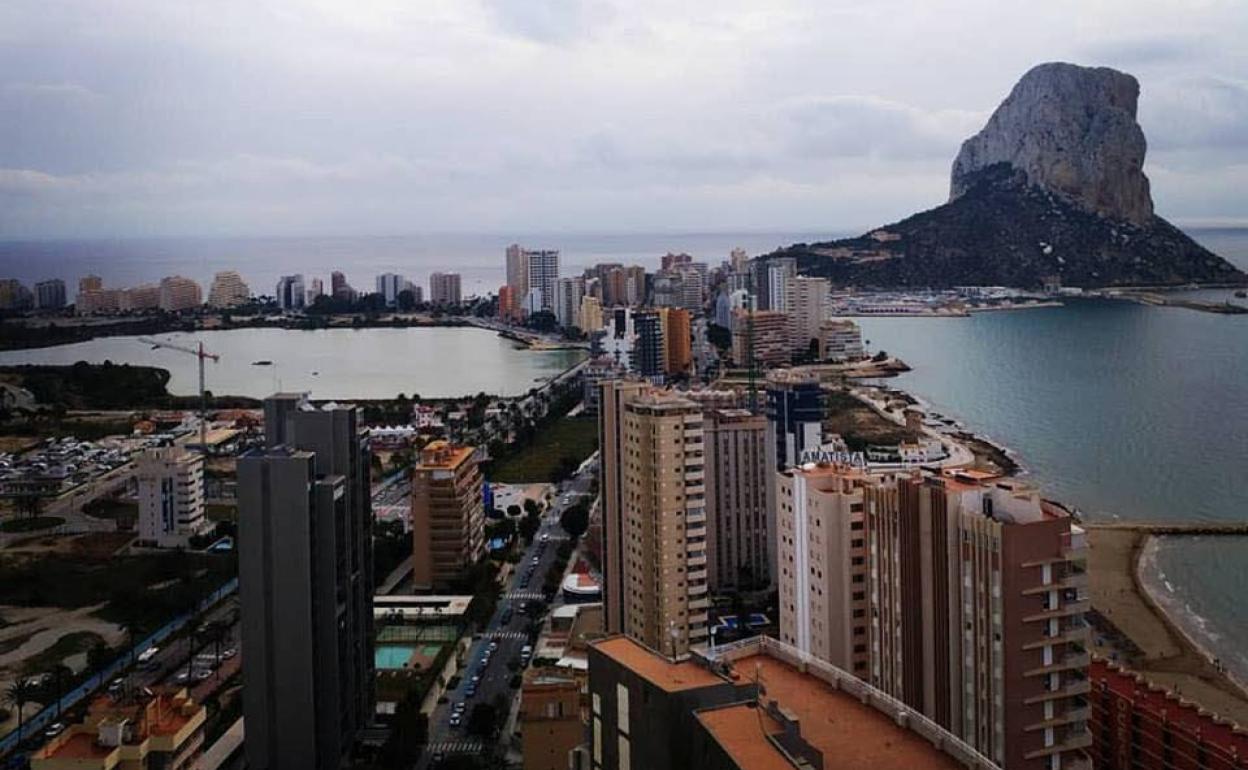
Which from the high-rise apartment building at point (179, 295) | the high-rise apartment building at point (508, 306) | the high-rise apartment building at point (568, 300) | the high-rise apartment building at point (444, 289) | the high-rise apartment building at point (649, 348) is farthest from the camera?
the high-rise apartment building at point (444, 289)

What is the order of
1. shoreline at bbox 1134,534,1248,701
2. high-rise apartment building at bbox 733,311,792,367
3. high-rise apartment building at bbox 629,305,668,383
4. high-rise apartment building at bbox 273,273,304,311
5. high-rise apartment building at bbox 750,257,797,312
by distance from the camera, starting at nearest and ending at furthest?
shoreline at bbox 1134,534,1248,701
high-rise apartment building at bbox 629,305,668,383
high-rise apartment building at bbox 733,311,792,367
high-rise apartment building at bbox 750,257,797,312
high-rise apartment building at bbox 273,273,304,311

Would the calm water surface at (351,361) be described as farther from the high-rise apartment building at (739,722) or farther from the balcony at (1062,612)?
the high-rise apartment building at (739,722)

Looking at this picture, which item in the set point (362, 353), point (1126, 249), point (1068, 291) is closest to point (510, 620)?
point (362, 353)

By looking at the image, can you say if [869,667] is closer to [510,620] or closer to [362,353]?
[510,620]

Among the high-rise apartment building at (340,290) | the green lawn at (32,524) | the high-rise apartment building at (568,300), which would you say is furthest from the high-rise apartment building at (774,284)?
the green lawn at (32,524)

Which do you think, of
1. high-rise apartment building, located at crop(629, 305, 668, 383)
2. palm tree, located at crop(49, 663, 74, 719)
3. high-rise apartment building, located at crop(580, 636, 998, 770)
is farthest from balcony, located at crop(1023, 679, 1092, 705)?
high-rise apartment building, located at crop(629, 305, 668, 383)

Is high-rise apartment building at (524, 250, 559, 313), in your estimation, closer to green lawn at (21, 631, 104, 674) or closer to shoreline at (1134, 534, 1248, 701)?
shoreline at (1134, 534, 1248, 701)
